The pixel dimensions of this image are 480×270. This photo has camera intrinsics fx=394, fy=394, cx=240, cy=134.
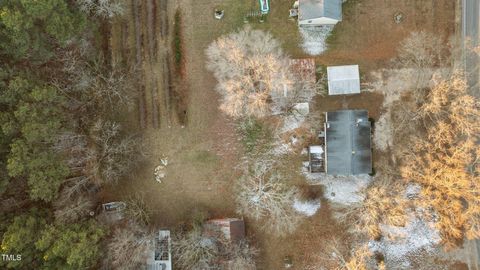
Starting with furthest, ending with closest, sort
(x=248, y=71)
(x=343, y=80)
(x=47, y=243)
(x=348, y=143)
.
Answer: (x=343, y=80)
(x=248, y=71)
(x=348, y=143)
(x=47, y=243)

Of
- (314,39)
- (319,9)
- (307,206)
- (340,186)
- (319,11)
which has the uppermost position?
(319,9)

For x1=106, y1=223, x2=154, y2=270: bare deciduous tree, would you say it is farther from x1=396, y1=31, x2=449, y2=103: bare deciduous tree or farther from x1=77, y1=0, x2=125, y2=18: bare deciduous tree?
x1=396, y1=31, x2=449, y2=103: bare deciduous tree

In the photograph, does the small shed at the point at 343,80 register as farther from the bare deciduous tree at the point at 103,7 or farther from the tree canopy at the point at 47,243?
the tree canopy at the point at 47,243

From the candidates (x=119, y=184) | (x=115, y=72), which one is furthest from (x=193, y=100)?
(x=119, y=184)

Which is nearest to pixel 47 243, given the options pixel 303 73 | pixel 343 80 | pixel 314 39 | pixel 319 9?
pixel 303 73

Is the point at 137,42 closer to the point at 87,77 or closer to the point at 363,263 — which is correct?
the point at 87,77

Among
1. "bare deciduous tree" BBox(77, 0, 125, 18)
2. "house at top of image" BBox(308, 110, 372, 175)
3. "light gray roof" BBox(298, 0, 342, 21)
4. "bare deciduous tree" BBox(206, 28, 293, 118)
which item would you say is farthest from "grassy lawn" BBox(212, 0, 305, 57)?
"bare deciduous tree" BBox(77, 0, 125, 18)

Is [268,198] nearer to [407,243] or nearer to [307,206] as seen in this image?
[307,206]

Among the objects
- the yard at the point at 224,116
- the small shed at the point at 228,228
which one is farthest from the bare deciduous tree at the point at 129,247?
the small shed at the point at 228,228
